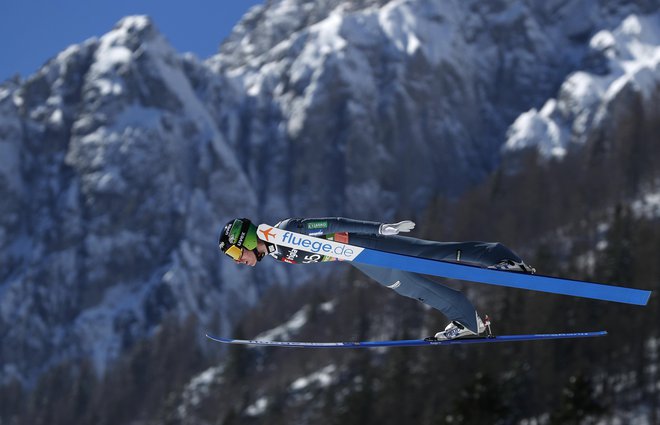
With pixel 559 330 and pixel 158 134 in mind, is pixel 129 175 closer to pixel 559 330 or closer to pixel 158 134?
pixel 158 134

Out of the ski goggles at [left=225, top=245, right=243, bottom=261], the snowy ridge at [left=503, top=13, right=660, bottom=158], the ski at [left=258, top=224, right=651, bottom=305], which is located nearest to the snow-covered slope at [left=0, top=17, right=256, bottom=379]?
the snowy ridge at [left=503, top=13, right=660, bottom=158]

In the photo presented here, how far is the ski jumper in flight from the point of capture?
1193cm

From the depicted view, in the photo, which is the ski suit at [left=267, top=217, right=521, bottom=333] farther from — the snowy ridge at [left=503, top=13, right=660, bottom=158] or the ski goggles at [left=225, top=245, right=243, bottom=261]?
the snowy ridge at [left=503, top=13, right=660, bottom=158]

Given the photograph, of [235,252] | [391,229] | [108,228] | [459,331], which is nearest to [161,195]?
[108,228]

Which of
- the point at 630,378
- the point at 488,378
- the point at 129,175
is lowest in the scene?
the point at 630,378

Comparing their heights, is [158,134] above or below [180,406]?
above

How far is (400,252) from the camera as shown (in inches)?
480

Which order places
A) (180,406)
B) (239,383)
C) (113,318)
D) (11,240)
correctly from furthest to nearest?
(11,240), (113,318), (180,406), (239,383)

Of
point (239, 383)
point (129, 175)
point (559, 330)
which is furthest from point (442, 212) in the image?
point (129, 175)

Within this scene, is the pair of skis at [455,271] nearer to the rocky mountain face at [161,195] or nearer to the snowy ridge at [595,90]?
the rocky mountain face at [161,195]

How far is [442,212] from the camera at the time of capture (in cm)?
11200

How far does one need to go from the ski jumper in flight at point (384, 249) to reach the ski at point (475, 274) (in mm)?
196

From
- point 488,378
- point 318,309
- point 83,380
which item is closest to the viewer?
point 488,378

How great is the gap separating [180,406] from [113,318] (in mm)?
82690
